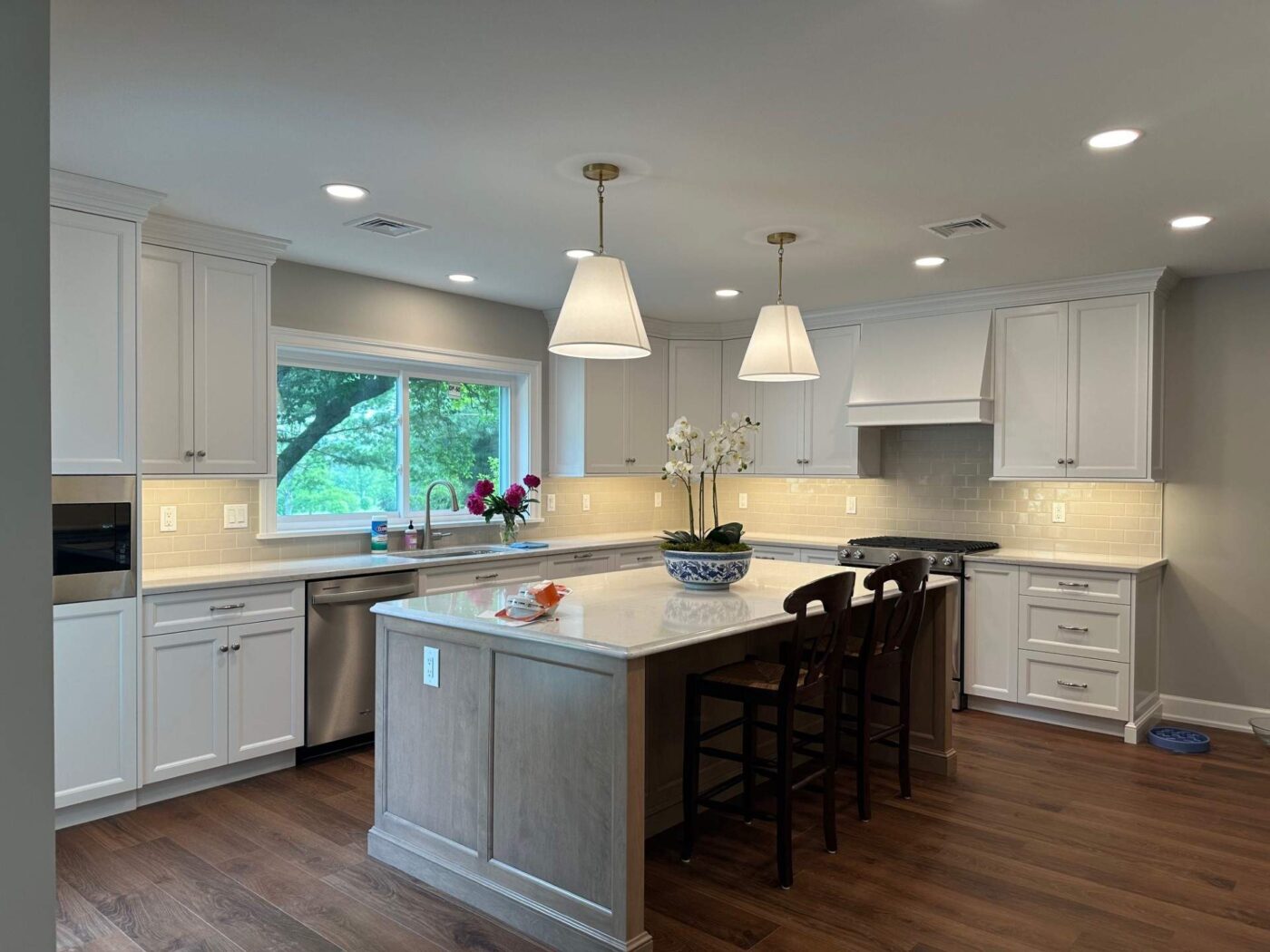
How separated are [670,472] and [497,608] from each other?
0.91 meters

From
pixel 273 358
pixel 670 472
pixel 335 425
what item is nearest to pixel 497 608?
pixel 670 472

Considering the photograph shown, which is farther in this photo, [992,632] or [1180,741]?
[992,632]

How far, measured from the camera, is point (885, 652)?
3.49 meters

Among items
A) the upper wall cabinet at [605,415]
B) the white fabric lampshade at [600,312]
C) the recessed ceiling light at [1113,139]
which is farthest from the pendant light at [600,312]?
the upper wall cabinet at [605,415]

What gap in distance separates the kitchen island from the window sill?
1.69 meters

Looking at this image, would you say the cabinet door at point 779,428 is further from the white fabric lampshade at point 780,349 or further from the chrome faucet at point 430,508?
the white fabric lampshade at point 780,349

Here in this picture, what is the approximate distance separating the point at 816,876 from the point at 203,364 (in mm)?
3339

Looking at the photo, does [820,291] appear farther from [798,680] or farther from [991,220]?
[798,680]

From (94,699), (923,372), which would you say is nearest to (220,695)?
(94,699)

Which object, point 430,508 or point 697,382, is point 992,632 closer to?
point 697,382

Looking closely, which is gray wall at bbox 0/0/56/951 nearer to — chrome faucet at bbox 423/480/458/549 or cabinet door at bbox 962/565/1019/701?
chrome faucet at bbox 423/480/458/549

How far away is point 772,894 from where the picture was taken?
2.84m

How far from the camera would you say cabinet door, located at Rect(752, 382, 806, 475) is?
621cm

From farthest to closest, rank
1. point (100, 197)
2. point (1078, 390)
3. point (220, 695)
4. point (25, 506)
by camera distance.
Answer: point (1078, 390) < point (220, 695) < point (100, 197) < point (25, 506)
